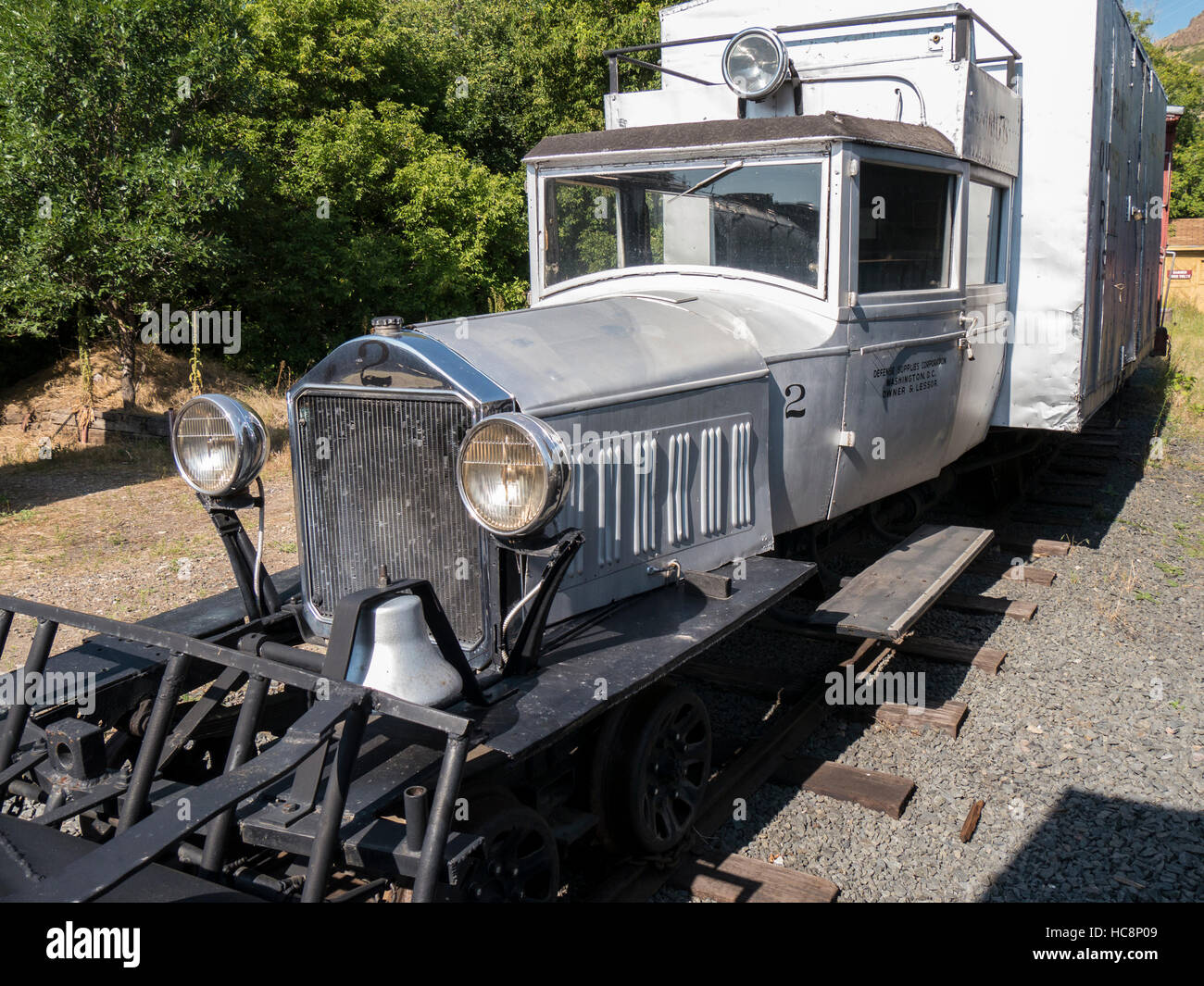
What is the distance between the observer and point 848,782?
4.21 meters

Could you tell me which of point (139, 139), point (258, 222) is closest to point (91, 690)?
point (139, 139)

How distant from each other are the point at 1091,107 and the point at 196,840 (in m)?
6.43

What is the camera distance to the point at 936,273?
5.36 metres

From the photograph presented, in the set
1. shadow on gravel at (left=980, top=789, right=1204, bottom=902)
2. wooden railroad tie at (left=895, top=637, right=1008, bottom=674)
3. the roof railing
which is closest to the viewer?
shadow on gravel at (left=980, top=789, right=1204, bottom=902)

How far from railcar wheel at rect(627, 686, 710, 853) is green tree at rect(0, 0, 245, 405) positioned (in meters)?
10.2

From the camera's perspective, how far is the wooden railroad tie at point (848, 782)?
4062mm

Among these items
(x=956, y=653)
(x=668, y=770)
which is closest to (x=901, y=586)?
(x=956, y=653)

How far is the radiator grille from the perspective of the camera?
3.24 m

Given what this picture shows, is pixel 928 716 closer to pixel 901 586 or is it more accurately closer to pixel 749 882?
pixel 901 586

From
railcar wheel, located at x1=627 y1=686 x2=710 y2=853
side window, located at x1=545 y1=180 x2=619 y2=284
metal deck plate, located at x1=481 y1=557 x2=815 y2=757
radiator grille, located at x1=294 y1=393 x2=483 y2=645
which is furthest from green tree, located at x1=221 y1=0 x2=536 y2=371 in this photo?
railcar wheel, located at x1=627 y1=686 x2=710 y2=853

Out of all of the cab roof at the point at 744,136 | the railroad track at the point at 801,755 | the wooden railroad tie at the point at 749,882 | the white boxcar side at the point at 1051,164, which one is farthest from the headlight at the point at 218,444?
the white boxcar side at the point at 1051,164

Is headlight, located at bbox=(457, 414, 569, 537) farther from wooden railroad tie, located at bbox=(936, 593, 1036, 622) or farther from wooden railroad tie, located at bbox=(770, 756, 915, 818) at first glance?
wooden railroad tie, located at bbox=(936, 593, 1036, 622)

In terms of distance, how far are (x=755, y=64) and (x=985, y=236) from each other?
78.5 inches

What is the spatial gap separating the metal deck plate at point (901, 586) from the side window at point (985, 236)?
1.64 metres
